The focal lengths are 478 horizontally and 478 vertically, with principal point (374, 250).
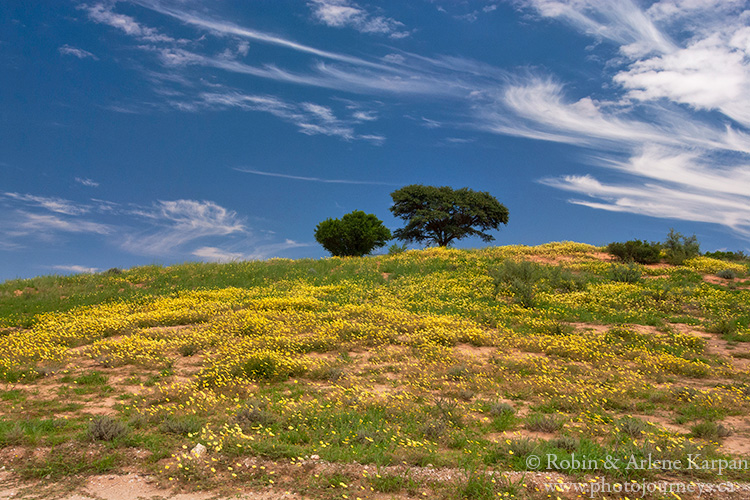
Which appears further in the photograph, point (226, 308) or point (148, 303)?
point (148, 303)

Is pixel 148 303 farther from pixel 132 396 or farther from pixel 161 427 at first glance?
pixel 161 427

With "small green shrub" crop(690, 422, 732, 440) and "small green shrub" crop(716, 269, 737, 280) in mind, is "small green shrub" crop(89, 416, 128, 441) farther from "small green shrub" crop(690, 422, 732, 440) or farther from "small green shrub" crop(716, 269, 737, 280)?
"small green shrub" crop(716, 269, 737, 280)

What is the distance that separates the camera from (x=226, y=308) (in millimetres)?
16641

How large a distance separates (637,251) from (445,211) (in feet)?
85.2

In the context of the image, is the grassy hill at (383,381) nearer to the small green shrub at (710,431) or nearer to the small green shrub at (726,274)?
the small green shrub at (710,431)

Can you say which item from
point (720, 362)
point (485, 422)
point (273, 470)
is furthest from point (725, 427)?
point (273, 470)

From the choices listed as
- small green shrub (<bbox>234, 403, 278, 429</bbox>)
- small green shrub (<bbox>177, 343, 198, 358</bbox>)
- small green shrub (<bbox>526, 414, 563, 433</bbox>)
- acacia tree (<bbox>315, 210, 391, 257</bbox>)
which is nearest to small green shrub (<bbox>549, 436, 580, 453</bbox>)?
small green shrub (<bbox>526, 414, 563, 433</bbox>)

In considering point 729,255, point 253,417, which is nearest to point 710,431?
point 253,417

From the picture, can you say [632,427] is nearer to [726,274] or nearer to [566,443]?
[566,443]

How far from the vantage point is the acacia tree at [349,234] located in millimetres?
48531

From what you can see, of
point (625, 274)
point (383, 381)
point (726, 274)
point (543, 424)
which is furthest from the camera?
point (726, 274)

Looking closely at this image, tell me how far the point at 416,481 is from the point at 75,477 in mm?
4049

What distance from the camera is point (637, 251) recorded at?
25250 millimetres

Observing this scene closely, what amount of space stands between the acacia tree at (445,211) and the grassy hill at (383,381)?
95.9ft
